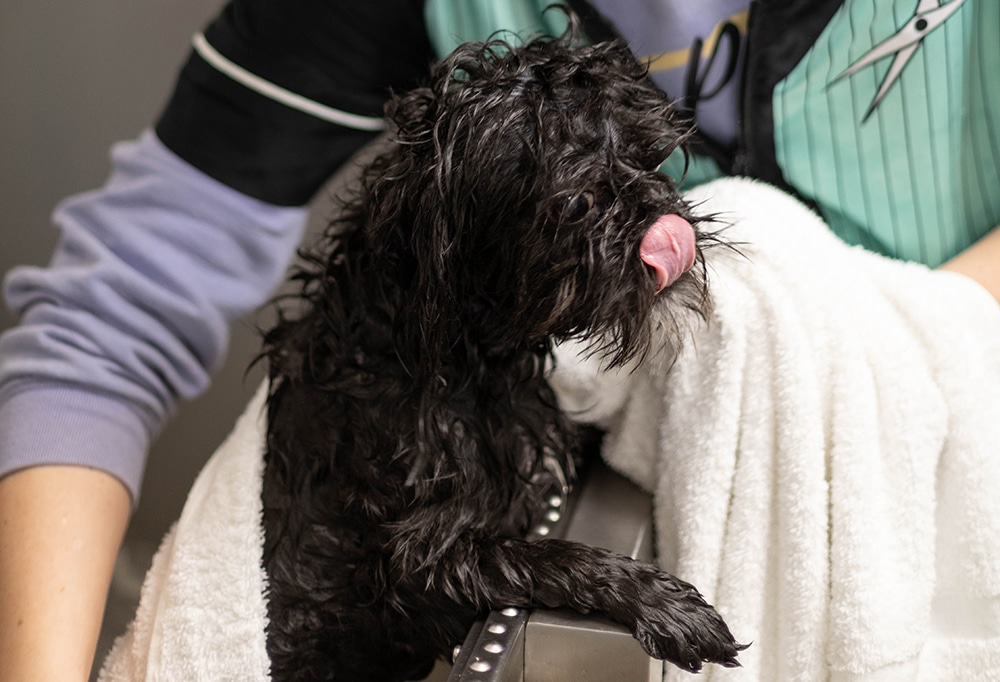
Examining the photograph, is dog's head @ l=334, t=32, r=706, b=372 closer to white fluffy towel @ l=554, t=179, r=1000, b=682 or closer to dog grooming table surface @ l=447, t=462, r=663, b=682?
white fluffy towel @ l=554, t=179, r=1000, b=682

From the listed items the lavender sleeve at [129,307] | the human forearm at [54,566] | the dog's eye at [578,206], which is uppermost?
the dog's eye at [578,206]

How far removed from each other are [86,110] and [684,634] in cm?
170

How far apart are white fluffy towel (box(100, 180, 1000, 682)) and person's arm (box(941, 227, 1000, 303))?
0.06m

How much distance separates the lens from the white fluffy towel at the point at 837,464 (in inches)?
32.9

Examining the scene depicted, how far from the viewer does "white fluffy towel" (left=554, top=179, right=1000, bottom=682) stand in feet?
2.74

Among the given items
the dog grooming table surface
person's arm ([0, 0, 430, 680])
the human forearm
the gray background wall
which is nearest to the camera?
the dog grooming table surface

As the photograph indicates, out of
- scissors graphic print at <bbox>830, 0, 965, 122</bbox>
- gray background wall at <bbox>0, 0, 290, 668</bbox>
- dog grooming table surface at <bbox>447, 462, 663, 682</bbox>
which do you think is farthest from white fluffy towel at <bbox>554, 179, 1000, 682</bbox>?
gray background wall at <bbox>0, 0, 290, 668</bbox>

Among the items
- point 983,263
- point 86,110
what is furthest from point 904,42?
point 86,110

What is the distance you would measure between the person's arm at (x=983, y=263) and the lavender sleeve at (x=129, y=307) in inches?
33.9

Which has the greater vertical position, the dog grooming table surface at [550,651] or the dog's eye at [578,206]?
the dog's eye at [578,206]

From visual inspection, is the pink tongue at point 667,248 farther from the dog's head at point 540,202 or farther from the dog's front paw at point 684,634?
the dog's front paw at point 684,634

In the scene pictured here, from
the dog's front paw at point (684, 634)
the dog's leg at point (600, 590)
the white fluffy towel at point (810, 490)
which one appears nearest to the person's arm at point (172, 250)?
the white fluffy towel at point (810, 490)

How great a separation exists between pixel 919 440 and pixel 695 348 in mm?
237

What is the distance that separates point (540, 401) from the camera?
3.41 ft
